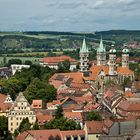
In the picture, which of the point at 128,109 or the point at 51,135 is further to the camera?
the point at 128,109

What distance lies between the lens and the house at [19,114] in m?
71.3

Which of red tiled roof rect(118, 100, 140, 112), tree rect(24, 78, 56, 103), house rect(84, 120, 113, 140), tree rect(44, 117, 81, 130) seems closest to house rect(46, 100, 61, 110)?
tree rect(24, 78, 56, 103)

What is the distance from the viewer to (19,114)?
72312 mm

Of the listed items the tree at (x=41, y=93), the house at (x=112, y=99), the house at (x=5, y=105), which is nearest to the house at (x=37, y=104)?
the house at (x=5, y=105)

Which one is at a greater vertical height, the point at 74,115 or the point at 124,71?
the point at 74,115

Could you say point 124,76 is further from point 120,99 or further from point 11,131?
point 11,131

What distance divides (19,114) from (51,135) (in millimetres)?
14588

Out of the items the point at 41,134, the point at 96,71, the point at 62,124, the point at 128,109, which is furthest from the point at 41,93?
the point at 96,71

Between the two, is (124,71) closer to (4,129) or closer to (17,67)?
(17,67)

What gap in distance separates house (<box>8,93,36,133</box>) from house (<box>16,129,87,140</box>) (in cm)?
1025

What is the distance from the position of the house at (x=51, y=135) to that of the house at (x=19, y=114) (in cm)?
1025

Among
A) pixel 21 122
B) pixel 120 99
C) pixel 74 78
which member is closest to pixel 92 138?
pixel 21 122

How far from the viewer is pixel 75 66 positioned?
16612 cm

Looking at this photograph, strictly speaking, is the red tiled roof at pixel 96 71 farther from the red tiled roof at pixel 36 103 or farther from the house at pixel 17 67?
the red tiled roof at pixel 36 103
